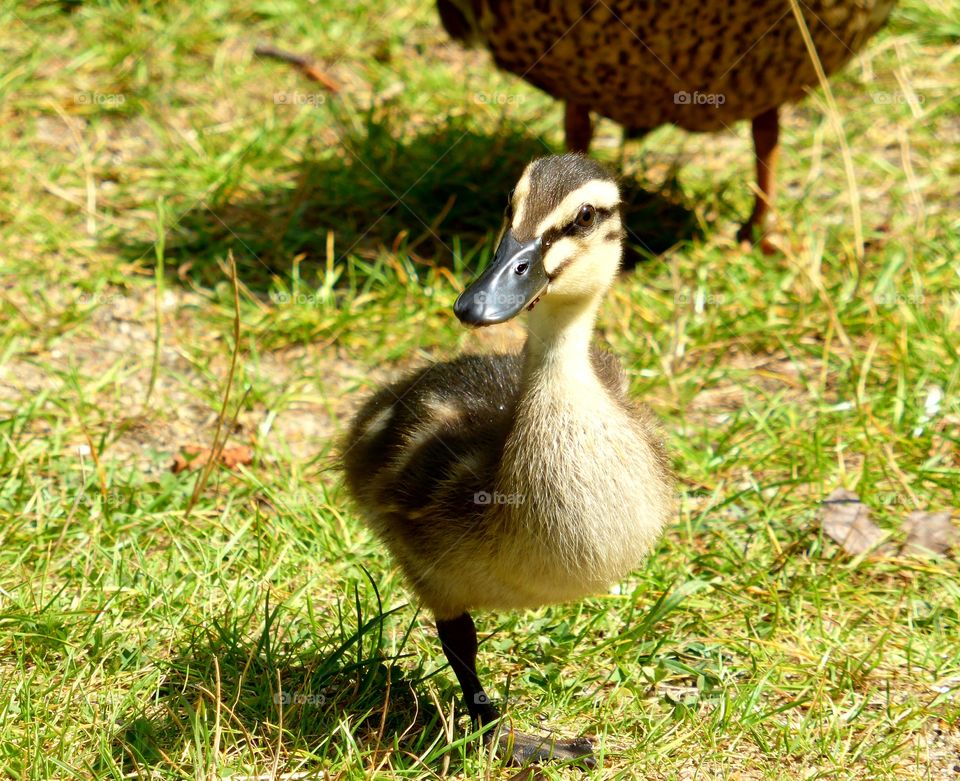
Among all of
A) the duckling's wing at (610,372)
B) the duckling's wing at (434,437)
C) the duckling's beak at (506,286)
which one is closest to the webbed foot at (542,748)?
the duckling's wing at (434,437)

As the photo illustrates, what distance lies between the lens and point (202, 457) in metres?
3.90

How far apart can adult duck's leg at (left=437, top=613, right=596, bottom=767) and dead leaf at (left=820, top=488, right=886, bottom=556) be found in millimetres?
1085

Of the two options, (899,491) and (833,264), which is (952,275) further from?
(899,491)

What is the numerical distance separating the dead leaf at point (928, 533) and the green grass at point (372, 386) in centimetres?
7

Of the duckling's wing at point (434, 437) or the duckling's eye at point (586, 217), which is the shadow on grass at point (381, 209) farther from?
Answer: the duckling's eye at point (586, 217)

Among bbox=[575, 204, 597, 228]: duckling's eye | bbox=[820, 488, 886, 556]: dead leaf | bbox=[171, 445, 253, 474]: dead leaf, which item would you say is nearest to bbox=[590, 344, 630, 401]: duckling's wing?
bbox=[575, 204, 597, 228]: duckling's eye

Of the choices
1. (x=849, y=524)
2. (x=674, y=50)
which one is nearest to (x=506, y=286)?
(x=849, y=524)

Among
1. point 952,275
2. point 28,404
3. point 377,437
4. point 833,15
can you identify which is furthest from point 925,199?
point 28,404

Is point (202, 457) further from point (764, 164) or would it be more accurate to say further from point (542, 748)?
point (764, 164)

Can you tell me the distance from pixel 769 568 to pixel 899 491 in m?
0.57

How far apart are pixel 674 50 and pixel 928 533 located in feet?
6.45

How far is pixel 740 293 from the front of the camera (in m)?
4.73

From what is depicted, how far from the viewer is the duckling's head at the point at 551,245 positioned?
7.98ft

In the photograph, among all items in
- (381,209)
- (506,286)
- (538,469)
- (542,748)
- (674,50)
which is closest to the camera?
(506,286)
